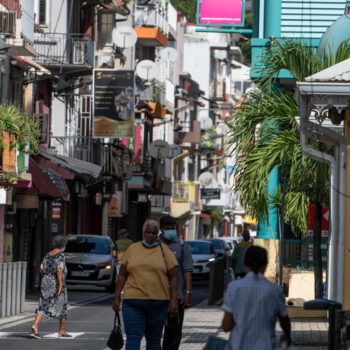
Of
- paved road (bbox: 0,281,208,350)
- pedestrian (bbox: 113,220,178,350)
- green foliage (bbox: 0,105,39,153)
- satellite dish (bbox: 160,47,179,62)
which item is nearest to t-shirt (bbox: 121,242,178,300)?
pedestrian (bbox: 113,220,178,350)

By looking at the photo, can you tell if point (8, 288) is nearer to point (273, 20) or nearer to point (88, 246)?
point (273, 20)

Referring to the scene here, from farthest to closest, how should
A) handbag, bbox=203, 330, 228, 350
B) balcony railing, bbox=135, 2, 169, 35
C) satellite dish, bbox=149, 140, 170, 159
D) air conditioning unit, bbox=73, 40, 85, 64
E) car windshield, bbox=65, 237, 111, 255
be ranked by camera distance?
1. balcony railing, bbox=135, 2, 169, 35
2. satellite dish, bbox=149, 140, 170, 159
3. air conditioning unit, bbox=73, 40, 85, 64
4. car windshield, bbox=65, 237, 111, 255
5. handbag, bbox=203, 330, 228, 350

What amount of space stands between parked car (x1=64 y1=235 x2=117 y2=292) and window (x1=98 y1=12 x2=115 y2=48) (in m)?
16.5

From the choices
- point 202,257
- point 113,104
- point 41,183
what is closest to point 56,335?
point 41,183

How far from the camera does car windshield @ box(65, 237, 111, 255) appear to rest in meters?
34.9

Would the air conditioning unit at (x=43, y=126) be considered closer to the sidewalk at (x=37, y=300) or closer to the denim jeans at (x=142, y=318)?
the sidewalk at (x=37, y=300)

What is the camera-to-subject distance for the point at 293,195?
843 inches

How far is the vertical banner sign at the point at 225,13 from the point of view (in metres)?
29.2

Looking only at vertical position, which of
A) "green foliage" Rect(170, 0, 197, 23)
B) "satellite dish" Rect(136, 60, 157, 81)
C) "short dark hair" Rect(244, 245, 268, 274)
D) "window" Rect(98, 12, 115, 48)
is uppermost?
"green foliage" Rect(170, 0, 197, 23)

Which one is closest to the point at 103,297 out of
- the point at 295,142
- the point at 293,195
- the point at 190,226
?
the point at 293,195

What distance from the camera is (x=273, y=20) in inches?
1083

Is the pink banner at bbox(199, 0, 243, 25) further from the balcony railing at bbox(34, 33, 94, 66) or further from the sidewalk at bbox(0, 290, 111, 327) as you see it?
the balcony railing at bbox(34, 33, 94, 66)

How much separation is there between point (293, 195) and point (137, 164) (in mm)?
35246

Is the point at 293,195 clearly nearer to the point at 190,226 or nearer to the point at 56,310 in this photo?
the point at 56,310
